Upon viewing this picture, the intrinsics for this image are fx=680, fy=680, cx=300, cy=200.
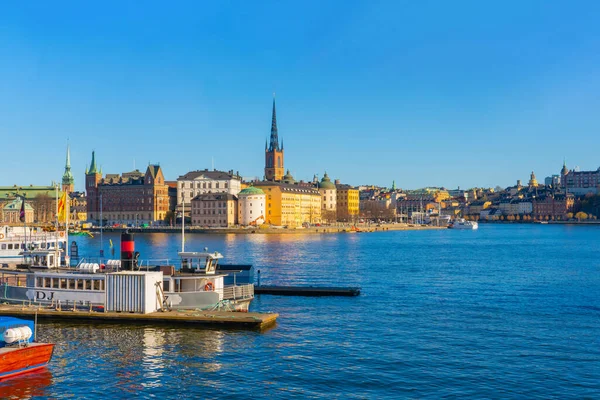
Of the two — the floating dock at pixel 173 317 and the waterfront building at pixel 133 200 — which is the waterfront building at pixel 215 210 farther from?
the floating dock at pixel 173 317

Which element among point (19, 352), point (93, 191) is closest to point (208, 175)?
point (93, 191)

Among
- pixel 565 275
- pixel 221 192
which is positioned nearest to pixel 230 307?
pixel 565 275

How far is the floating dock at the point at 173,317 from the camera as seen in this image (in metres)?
29.5

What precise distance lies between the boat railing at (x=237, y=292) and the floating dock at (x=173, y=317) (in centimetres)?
305

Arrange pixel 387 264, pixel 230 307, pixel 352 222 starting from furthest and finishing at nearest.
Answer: pixel 352 222 → pixel 387 264 → pixel 230 307

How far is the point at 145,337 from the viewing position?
91.2 ft

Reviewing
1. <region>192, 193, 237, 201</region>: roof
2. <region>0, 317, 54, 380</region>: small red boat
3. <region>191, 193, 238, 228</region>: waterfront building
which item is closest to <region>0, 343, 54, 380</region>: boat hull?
<region>0, 317, 54, 380</region>: small red boat

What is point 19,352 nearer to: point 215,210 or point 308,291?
point 308,291

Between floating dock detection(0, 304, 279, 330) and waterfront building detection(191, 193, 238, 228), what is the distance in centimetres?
12550

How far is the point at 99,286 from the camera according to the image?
3103 centimetres

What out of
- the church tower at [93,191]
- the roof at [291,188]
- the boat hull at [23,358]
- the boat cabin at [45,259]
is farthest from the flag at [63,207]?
the church tower at [93,191]

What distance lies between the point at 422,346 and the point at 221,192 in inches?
5529

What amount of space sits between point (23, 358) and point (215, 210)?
13608cm

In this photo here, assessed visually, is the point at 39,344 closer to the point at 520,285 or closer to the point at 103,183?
the point at 520,285
